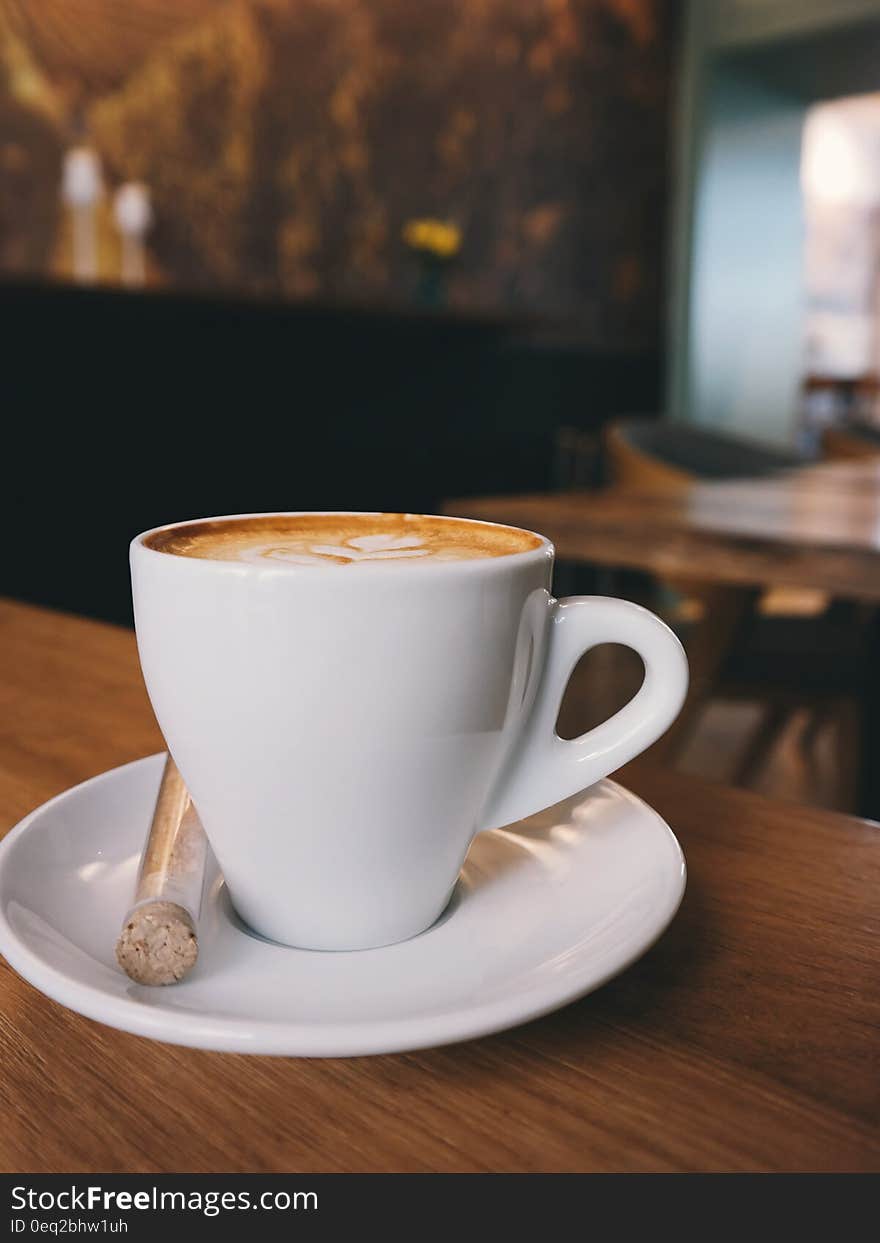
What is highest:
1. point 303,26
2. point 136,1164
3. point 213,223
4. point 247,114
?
point 303,26

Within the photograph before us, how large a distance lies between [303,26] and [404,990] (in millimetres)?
3426

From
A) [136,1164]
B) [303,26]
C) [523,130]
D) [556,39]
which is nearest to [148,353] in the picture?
[303,26]

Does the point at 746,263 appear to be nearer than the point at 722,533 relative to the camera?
No

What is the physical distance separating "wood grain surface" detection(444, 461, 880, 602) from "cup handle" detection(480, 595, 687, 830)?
0.61 m

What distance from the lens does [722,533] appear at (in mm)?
976

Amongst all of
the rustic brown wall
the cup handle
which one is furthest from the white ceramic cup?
the rustic brown wall

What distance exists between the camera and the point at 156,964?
0.85ft

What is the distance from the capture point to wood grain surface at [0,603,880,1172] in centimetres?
23

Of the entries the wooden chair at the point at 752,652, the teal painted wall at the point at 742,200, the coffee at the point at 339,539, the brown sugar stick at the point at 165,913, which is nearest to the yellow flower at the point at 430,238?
the teal painted wall at the point at 742,200

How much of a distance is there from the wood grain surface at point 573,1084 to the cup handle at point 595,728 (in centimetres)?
6

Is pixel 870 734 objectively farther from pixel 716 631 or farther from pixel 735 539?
pixel 735 539

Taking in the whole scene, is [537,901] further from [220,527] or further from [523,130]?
[523,130]

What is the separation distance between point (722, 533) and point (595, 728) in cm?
68

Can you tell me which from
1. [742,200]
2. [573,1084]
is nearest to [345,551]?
[573,1084]
